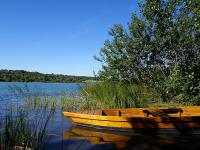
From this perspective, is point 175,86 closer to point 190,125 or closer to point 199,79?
point 199,79

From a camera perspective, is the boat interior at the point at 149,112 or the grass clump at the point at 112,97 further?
the grass clump at the point at 112,97

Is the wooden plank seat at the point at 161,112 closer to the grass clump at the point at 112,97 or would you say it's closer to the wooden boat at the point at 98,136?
the wooden boat at the point at 98,136

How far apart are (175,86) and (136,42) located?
547 cm

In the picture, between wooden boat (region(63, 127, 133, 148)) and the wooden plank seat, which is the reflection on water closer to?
wooden boat (region(63, 127, 133, 148))

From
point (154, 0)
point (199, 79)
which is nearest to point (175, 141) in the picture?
point (199, 79)

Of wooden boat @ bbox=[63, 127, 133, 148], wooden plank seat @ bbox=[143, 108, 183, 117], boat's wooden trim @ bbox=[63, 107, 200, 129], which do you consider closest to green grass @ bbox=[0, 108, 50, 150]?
wooden boat @ bbox=[63, 127, 133, 148]

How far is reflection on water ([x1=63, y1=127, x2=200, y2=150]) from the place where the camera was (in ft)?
40.3

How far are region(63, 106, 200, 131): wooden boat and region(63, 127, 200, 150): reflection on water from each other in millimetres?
342

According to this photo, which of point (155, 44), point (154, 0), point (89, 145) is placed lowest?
point (89, 145)

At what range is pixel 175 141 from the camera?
518 inches

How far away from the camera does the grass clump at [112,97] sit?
18344 millimetres

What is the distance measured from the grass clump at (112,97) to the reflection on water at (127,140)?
324 centimetres

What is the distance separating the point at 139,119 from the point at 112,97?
13.1 feet

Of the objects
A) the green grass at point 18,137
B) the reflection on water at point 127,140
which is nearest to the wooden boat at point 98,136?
the reflection on water at point 127,140
